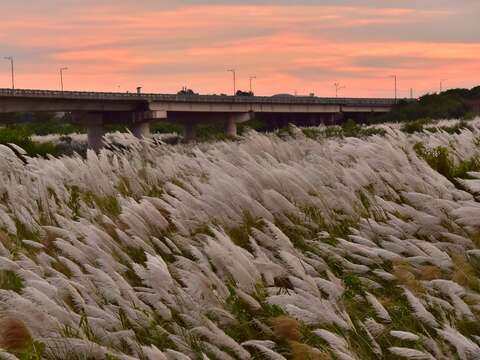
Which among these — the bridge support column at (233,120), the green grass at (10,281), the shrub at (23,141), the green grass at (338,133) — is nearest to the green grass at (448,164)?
the green grass at (10,281)

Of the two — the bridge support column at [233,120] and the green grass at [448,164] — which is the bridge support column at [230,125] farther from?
the green grass at [448,164]

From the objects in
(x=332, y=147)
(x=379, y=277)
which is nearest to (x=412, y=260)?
(x=379, y=277)

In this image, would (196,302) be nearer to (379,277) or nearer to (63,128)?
(379,277)

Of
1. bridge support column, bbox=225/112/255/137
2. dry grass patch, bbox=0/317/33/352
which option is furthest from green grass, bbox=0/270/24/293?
bridge support column, bbox=225/112/255/137

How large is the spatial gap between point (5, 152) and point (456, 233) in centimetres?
755

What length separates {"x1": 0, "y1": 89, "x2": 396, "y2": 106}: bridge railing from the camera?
7925cm

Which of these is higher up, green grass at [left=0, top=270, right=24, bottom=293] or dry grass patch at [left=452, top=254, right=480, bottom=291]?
dry grass patch at [left=452, top=254, right=480, bottom=291]

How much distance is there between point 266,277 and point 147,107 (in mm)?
87525

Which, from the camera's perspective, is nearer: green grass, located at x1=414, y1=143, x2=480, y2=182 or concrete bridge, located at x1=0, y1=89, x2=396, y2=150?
green grass, located at x1=414, y1=143, x2=480, y2=182

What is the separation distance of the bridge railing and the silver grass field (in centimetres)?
7017

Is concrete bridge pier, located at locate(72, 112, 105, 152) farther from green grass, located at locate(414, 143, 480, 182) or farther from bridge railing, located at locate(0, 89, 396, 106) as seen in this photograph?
green grass, located at locate(414, 143, 480, 182)

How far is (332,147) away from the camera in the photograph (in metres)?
10.1

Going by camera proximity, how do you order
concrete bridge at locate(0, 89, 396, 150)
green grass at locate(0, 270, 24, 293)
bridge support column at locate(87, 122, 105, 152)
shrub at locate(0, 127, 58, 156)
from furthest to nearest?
bridge support column at locate(87, 122, 105, 152)
concrete bridge at locate(0, 89, 396, 150)
shrub at locate(0, 127, 58, 156)
green grass at locate(0, 270, 24, 293)

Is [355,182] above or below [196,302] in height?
above
